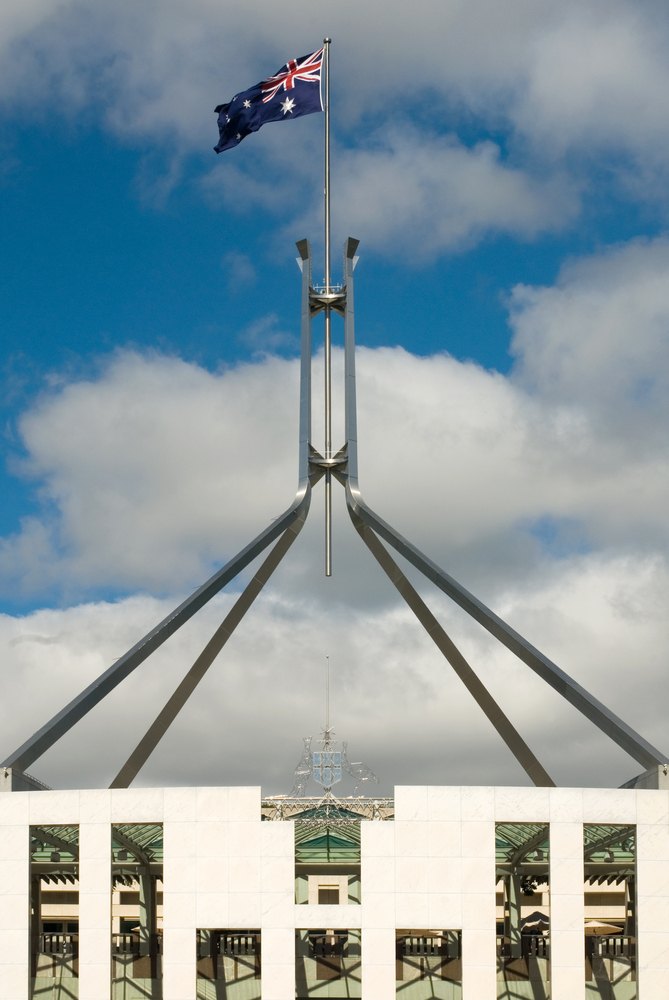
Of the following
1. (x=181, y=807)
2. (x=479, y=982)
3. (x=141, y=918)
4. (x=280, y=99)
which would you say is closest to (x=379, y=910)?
(x=479, y=982)

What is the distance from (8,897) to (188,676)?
333 inches

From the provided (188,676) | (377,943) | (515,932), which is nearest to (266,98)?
(188,676)

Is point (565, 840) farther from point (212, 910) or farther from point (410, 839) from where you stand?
point (212, 910)

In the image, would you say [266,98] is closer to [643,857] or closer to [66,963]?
[643,857]

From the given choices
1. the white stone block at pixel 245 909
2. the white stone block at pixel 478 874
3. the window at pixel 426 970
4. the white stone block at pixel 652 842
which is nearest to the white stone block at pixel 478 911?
the white stone block at pixel 478 874

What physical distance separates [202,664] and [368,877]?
9396 mm

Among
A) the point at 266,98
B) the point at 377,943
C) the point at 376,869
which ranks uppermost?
the point at 266,98

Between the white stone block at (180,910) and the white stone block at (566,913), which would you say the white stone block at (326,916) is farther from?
the white stone block at (566,913)

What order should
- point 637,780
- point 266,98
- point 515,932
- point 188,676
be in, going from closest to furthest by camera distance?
point 637,780, point 188,676, point 266,98, point 515,932

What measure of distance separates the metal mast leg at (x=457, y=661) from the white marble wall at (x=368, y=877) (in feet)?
16.8

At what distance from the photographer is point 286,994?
24016 mm

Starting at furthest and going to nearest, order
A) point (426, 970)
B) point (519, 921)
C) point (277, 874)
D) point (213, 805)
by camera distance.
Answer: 1. point (519, 921)
2. point (426, 970)
3. point (213, 805)
4. point (277, 874)

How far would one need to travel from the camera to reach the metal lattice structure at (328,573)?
90.4 feet

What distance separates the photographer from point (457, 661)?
1244 inches
